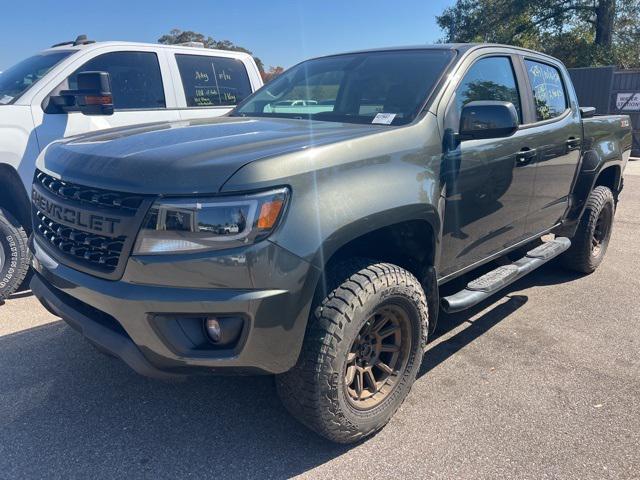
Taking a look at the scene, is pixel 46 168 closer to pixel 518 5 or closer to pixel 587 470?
pixel 587 470

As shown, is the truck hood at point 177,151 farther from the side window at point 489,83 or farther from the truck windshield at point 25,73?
the truck windshield at point 25,73

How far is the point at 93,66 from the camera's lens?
4883 mm

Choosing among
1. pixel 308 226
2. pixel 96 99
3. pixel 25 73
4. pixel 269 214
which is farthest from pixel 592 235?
pixel 25 73

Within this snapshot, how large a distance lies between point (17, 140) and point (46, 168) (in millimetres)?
1946

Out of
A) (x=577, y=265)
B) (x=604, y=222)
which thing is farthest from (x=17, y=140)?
(x=604, y=222)

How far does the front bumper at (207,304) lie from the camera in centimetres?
203

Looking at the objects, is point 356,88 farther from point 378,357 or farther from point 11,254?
point 11,254

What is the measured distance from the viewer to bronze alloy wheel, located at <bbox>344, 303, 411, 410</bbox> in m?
2.59

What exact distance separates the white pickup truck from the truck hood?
1672 millimetres

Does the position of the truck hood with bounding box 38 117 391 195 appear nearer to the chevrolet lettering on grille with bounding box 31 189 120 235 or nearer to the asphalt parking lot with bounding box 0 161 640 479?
the chevrolet lettering on grille with bounding box 31 189 120 235

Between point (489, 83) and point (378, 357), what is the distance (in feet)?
6.28

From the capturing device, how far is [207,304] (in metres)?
2.04

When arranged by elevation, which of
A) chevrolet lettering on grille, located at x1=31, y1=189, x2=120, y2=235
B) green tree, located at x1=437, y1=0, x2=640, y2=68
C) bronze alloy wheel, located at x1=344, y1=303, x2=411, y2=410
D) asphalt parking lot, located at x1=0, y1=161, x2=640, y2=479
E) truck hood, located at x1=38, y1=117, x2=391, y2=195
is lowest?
asphalt parking lot, located at x1=0, y1=161, x2=640, y2=479

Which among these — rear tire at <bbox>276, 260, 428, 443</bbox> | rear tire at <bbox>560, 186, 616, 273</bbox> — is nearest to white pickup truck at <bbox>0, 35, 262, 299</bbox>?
rear tire at <bbox>276, 260, 428, 443</bbox>
